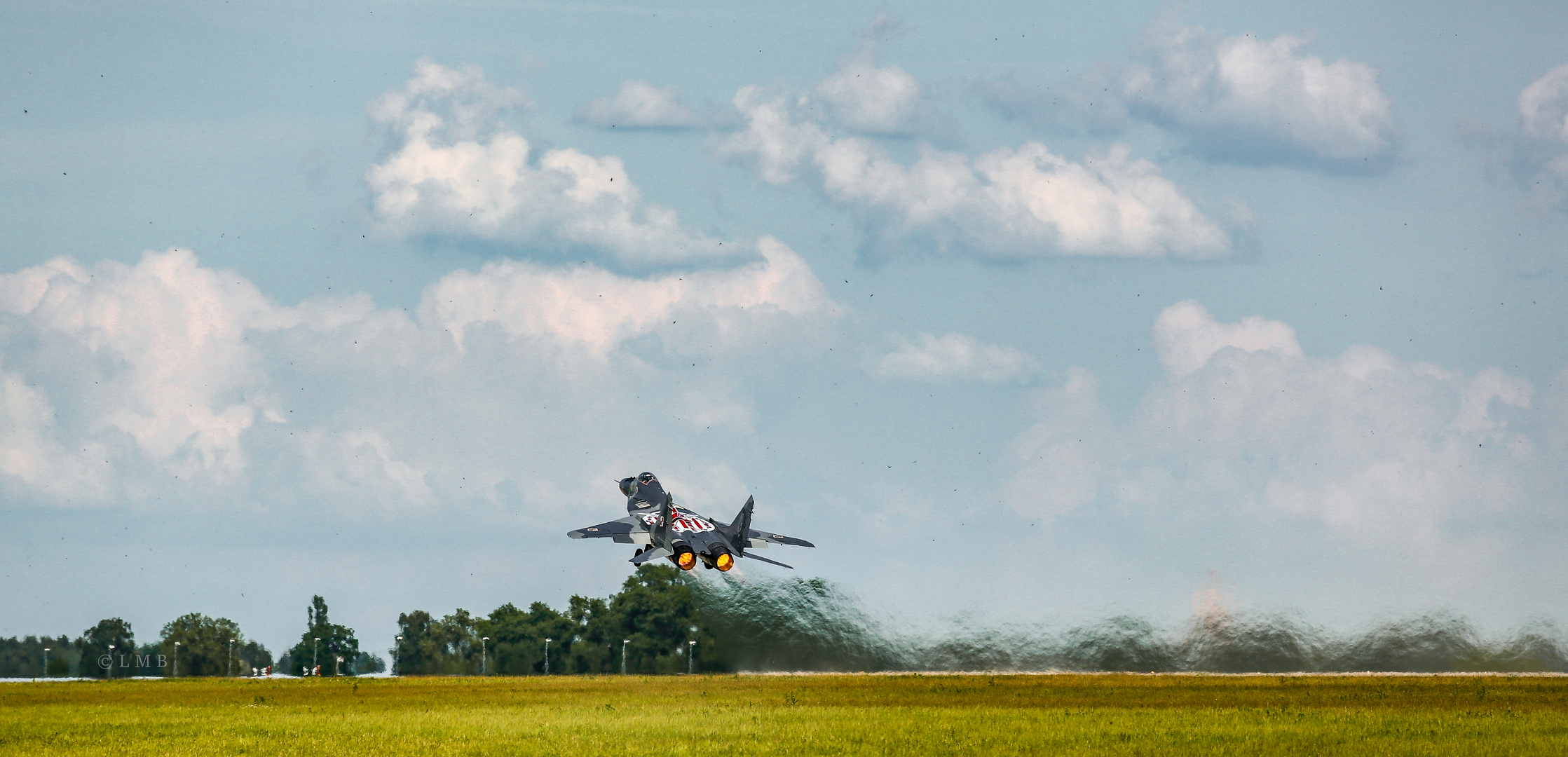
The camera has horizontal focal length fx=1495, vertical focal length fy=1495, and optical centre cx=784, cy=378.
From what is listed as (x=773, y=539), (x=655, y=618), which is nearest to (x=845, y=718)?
(x=773, y=539)

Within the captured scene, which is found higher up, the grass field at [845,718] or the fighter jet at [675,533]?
the fighter jet at [675,533]

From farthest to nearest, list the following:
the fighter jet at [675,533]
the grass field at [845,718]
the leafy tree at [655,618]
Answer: the leafy tree at [655,618], the grass field at [845,718], the fighter jet at [675,533]

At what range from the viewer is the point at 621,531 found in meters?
47.3

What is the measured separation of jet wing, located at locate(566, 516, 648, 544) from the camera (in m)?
46.7

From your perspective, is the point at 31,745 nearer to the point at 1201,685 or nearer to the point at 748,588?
the point at 748,588

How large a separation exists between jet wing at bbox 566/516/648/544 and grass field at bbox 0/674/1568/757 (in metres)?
12.4

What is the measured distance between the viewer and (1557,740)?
5759 cm

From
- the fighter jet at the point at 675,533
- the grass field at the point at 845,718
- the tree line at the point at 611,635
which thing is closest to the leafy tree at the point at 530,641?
the tree line at the point at 611,635

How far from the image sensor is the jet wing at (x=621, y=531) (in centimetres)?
4669

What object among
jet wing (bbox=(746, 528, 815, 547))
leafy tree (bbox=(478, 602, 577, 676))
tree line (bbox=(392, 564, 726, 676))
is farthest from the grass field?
leafy tree (bbox=(478, 602, 577, 676))

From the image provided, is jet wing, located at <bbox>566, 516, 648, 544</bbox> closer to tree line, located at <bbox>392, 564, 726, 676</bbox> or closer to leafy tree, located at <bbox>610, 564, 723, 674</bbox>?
tree line, located at <bbox>392, 564, 726, 676</bbox>

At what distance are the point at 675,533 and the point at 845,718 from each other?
28.8 metres

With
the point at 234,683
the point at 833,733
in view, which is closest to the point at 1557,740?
the point at 833,733

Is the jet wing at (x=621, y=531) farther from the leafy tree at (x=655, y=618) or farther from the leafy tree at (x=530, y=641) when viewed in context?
the leafy tree at (x=530, y=641)
